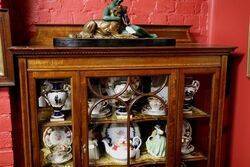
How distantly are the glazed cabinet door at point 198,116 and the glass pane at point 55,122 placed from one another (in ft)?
1.60

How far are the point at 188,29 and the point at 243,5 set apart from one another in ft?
0.98

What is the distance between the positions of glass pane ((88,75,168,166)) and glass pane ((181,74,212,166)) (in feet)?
0.39

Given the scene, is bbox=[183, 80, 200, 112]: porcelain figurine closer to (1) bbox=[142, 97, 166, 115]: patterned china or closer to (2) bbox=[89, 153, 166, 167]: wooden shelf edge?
(1) bbox=[142, 97, 166, 115]: patterned china

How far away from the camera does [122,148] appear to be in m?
1.30

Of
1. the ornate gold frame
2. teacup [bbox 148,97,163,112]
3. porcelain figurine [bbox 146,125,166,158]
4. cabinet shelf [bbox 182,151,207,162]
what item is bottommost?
cabinet shelf [bbox 182,151,207,162]

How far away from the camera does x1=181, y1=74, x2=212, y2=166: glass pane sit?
4.32ft

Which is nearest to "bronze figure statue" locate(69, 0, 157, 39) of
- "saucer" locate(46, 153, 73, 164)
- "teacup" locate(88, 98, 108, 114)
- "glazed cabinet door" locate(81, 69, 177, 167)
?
"glazed cabinet door" locate(81, 69, 177, 167)

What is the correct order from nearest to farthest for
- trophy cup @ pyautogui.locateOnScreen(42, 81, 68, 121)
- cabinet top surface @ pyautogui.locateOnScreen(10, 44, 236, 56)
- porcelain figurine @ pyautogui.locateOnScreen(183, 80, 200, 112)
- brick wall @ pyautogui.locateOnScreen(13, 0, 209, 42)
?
1. cabinet top surface @ pyautogui.locateOnScreen(10, 44, 236, 56)
2. trophy cup @ pyautogui.locateOnScreen(42, 81, 68, 121)
3. porcelain figurine @ pyautogui.locateOnScreen(183, 80, 200, 112)
4. brick wall @ pyautogui.locateOnScreen(13, 0, 209, 42)

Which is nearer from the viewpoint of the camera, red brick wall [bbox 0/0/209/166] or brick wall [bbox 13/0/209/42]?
red brick wall [bbox 0/0/209/166]

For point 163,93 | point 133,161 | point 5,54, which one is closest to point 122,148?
point 133,161

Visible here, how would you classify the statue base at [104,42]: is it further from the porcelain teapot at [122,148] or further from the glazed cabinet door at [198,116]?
the porcelain teapot at [122,148]

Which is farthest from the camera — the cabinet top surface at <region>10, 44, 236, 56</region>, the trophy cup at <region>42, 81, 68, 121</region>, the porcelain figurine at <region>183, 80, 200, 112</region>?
the porcelain figurine at <region>183, 80, 200, 112</region>

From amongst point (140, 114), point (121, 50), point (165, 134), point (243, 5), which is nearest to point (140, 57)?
point (121, 50)

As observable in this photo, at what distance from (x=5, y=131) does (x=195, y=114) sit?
86 cm
